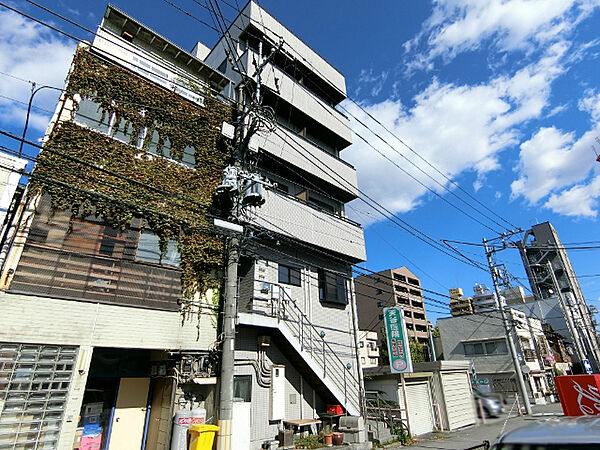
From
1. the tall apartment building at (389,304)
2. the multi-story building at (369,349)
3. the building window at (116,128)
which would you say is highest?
the tall apartment building at (389,304)

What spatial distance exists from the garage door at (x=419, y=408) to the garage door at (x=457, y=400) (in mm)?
963

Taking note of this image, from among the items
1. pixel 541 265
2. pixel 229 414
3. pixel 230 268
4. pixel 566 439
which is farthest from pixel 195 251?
pixel 541 265

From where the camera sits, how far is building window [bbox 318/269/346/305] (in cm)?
1492

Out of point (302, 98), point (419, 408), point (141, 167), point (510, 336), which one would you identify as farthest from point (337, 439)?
point (510, 336)

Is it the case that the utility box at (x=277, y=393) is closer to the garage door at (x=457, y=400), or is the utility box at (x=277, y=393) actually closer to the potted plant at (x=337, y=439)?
the potted plant at (x=337, y=439)

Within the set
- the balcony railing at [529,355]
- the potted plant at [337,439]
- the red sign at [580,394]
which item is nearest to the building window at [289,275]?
the potted plant at [337,439]

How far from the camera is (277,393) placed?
450 inches

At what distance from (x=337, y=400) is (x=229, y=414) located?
5897 mm

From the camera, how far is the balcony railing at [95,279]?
7.92 metres

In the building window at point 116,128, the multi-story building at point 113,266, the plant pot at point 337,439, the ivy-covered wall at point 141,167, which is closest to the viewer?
the multi-story building at point 113,266

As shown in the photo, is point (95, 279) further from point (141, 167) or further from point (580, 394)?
point (580, 394)

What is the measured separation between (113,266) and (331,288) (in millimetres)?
9445

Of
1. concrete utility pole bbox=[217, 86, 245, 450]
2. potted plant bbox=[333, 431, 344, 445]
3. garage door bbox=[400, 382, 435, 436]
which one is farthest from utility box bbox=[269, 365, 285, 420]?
garage door bbox=[400, 382, 435, 436]

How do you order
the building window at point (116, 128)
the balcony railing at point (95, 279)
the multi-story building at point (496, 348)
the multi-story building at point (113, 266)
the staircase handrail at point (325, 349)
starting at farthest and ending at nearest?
the multi-story building at point (496, 348)
the staircase handrail at point (325, 349)
the building window at point (116, 128)
the balcony railing at point (95, 279)
the multi-story building at point (113, 266)
